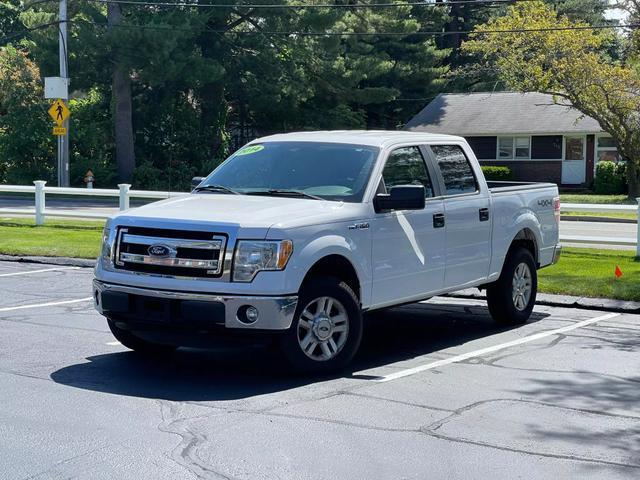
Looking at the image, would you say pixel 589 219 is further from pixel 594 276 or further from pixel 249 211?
pixel 249 211

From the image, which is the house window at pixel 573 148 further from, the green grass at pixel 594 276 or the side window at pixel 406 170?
the side window at pixel 406 170

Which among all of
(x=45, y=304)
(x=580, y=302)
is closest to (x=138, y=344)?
(x=45, y=304)

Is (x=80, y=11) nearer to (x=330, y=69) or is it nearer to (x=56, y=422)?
(x=330, y=69)

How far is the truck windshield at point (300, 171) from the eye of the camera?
29.0 feet

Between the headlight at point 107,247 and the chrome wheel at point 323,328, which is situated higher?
the headlight at point 107,247

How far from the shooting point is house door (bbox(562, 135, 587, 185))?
1880 inches

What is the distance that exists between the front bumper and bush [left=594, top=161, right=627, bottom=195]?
1492 inches

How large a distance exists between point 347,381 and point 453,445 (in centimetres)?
188

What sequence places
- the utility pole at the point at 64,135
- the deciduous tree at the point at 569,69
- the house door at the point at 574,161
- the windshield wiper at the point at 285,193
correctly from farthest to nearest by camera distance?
the house door at the point at 574,161, the utility pole at the point at 64,135, the deciduous tree at the point at 569,69, the windshield wiper at the point at 285,193

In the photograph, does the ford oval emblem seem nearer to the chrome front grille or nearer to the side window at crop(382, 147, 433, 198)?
the chrome front grille

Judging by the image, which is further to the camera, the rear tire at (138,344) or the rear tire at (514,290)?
the rear tire at (514,290)

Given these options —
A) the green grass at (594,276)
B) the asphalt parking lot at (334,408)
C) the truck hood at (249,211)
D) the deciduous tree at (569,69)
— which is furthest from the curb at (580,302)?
the deciduous tree at (569,69)

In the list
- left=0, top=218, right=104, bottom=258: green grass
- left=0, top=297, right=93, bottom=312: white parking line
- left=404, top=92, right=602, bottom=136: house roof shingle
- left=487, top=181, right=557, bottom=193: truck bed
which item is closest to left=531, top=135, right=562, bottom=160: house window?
left=404, top=92, right=602, bottom=136: house roof shingle

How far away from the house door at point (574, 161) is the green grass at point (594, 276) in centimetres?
3154
